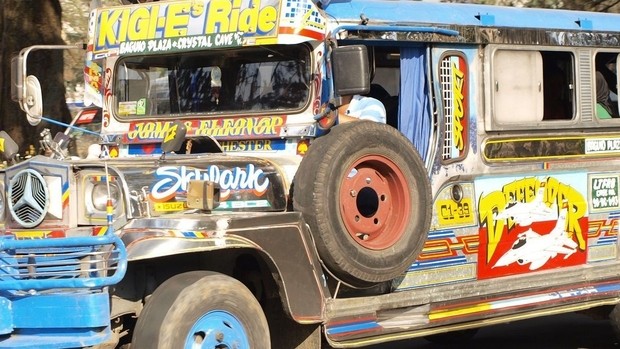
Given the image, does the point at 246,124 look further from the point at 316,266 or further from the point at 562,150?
the point at 562,150

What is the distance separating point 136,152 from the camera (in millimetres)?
7918

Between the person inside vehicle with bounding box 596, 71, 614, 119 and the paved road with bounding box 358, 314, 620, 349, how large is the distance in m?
2.07

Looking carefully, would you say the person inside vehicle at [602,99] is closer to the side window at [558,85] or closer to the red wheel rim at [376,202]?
the side window at [558,85]

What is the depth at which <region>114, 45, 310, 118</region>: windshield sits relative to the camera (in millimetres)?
7285

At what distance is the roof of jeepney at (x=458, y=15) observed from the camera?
727 cm

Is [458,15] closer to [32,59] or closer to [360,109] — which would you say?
[360,109]

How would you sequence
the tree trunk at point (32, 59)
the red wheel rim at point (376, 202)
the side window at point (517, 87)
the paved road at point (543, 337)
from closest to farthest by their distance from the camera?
the red wheel rim at point (376, 202), the side window at point (517, 87), the paved road at point (543, 337), the tree trunk at point (32, 59)

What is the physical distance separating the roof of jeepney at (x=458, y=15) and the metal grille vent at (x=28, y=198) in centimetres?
220

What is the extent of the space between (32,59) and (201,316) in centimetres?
612

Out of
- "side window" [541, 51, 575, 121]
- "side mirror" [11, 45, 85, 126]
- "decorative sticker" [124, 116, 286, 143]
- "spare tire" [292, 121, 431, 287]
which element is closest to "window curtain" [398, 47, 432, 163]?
"spare tire" [292, 121, 431, 287]

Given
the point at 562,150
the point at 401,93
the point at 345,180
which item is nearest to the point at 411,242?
the point at 345,180

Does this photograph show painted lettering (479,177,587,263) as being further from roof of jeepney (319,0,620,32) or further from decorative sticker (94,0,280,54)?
decorative sticker (94,0,280,54)

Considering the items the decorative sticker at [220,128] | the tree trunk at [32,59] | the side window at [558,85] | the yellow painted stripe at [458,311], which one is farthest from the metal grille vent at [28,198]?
the tree trunk at [32,59]

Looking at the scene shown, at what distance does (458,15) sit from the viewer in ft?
25.9
